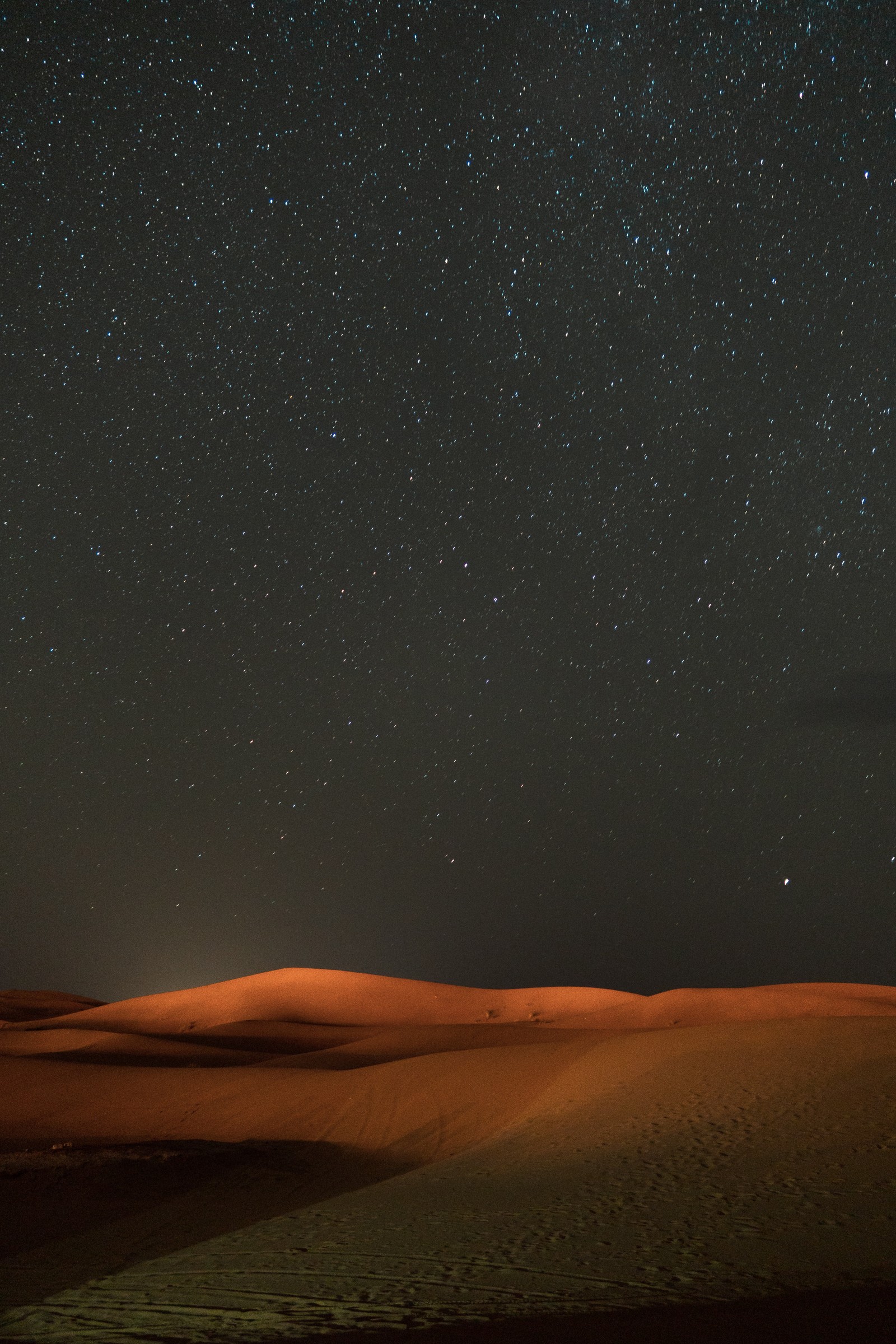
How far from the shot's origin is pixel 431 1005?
3488 centimetres

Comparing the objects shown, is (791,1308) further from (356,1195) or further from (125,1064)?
(125,1064)

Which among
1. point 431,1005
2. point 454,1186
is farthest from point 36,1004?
point 454,1186

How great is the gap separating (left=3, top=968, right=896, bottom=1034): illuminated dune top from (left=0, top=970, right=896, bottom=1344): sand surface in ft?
48.8

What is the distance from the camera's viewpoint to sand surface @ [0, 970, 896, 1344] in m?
4.45

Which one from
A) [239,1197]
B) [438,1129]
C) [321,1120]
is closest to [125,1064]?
[321,1120]

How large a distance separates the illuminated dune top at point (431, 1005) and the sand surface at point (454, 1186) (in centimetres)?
1487

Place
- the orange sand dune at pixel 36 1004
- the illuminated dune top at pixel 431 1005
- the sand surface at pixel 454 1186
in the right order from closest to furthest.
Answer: the sand surface at pixel 454 1186
the illuminated dune top at pixel 431 1005
the orange sand dune at pixel 36 1004

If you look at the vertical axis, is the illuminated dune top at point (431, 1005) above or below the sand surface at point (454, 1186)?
below

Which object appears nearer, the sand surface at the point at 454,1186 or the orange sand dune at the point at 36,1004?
the sand surface at the point at 454,1186

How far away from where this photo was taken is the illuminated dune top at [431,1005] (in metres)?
28.9

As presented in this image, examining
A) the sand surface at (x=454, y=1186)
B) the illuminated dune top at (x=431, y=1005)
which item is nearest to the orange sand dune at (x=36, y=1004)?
the illuminated dune top at (x=431, y=1005)

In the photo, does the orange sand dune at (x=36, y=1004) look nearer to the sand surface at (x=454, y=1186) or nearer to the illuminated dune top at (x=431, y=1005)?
the illuminated dune top at (x=431, y=1005)

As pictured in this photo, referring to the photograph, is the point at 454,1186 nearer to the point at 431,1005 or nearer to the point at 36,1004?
the point at 431,1005

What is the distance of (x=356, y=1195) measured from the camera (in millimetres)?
7648
